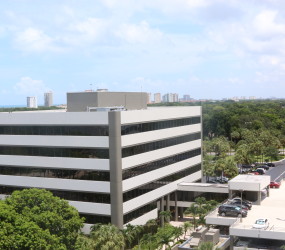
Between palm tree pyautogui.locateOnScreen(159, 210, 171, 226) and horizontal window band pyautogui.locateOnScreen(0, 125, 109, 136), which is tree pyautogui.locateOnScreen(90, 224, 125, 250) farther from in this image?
palm tree pyautogui.locateOnScreen(159, 210, 171, 226)

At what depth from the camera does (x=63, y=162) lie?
184 feet

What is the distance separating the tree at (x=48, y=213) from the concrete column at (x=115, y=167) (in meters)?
8.00

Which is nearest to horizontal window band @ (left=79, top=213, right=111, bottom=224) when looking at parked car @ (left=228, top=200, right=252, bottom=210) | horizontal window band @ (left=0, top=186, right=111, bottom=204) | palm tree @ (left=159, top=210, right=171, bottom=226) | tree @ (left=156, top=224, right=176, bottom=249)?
horizontal window band @ (left=0, top=186, right=111, bottom=204)

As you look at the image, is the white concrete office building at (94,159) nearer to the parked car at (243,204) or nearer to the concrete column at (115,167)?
the concrete column at (115,167)

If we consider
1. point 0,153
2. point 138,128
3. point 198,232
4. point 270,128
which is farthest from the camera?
point 270,128

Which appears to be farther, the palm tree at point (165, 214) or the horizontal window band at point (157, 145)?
the palm tree at point (165, 214)

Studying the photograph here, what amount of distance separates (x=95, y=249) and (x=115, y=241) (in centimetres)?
225

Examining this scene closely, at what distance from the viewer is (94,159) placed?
2137 inches

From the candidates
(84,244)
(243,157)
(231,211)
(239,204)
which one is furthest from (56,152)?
(243,157)

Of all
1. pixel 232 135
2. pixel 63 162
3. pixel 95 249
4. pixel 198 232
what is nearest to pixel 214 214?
pixel 198 232

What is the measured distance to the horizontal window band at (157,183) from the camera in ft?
183

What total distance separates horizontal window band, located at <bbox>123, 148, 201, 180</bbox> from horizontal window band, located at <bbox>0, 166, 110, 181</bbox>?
10.6ft

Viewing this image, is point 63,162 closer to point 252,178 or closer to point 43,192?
point 43,192

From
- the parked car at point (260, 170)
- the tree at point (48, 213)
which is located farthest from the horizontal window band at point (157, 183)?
the parked car at point (260, 170)
